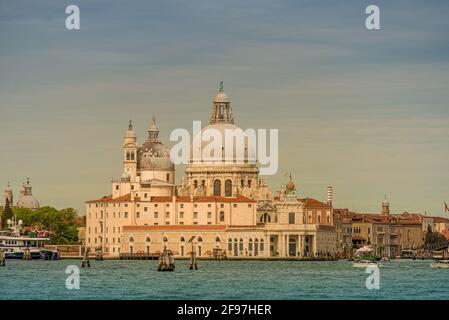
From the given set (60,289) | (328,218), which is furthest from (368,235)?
(60,289)

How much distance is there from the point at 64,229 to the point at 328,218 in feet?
50.1

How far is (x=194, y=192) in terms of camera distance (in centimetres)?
9694

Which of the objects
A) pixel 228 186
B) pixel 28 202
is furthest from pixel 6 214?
pixel 28 202

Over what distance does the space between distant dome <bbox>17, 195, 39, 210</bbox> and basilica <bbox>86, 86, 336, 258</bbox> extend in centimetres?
3093

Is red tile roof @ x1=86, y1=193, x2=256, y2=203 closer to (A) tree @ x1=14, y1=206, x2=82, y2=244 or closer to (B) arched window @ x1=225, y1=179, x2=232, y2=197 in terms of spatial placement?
(B) arched window @ x1=225, y1=179, x2=232, y2=197

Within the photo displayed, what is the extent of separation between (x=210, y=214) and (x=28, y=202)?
39.0m

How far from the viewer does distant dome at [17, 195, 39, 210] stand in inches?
5025

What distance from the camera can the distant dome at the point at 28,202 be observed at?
127625mm

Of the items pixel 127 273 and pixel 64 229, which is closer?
pixel 127 273

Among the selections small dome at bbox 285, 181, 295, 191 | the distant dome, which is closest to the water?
small dome at bbox 285, 181, 295, 191

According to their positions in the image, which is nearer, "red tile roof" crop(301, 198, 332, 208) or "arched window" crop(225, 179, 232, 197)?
"red tile roof" crop(301, 198, 332, 208)

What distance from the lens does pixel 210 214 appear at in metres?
92.9
